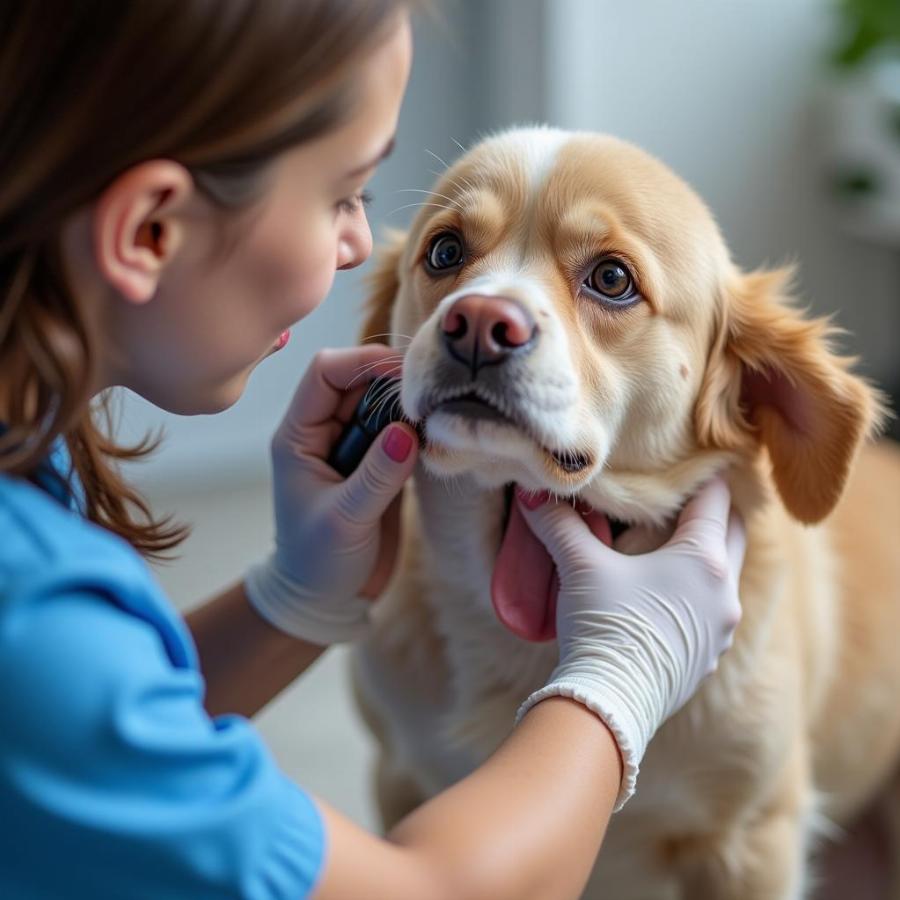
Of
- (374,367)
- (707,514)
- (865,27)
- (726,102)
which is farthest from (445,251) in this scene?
(726,102)

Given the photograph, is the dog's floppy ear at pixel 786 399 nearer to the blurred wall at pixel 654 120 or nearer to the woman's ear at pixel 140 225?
the woman's ear at pixel 140 225

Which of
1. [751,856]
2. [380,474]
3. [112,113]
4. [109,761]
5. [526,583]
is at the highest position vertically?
[112,113]

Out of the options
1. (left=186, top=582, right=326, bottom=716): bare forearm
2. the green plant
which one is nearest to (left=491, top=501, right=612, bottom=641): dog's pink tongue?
(left=186, top=582, right=326, bottom=716): bare forearm

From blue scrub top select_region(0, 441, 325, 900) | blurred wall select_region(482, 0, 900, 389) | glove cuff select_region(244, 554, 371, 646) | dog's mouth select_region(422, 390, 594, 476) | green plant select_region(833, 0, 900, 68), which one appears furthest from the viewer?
blurred wall select_region(482, 0, 900, 389)

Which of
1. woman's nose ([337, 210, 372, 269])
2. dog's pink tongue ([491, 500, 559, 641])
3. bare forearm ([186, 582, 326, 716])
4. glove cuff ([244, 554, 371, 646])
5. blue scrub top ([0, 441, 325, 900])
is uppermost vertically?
woman's nose ([337, 210, 372, 269])

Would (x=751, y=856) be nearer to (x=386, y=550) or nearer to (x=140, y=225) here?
(x=386, y=550)

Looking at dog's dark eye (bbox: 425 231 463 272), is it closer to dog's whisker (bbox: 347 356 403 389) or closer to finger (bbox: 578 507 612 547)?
dog's whisker (bbox: 347 356 403 389)

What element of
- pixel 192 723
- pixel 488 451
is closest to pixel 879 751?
pixel 488 451

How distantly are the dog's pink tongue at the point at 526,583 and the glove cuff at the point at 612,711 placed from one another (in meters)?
0.17

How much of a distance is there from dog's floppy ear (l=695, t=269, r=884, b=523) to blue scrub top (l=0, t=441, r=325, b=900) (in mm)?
578

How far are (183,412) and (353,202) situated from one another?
0.70 feet

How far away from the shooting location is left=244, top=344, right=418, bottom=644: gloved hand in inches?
43.6

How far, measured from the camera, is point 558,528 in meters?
1.06

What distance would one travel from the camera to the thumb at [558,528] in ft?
3.40
